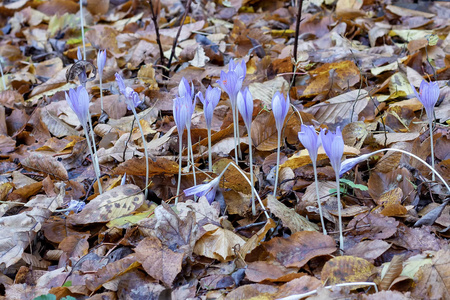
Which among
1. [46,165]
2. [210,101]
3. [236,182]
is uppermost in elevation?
[210,101]

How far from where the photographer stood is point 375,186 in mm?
1832

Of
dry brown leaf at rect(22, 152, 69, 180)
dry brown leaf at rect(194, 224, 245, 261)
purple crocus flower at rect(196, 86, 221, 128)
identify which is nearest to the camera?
dry brown leaf at rect(194, 224, 245, 261)

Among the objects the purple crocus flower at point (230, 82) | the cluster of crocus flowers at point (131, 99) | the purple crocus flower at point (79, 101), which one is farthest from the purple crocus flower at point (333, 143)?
the purple crocus flower at point (79, 101)

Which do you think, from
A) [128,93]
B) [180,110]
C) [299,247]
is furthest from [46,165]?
[299,247]

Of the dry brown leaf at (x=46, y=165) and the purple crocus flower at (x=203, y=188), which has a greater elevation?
the purple crocus flower at (x=203, y=188)

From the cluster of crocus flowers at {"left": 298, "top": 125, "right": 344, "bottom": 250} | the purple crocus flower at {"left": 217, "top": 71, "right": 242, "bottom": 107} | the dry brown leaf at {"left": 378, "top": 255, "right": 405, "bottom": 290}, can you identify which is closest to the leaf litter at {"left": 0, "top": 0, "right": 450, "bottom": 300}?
the dry brown leaf at {"left": 378, "top": 255, "right": 405, "bottom": 290}

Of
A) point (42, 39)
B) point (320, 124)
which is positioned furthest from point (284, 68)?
point (42, 39)

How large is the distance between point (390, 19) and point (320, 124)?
2080mm

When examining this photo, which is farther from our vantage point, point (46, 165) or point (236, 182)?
point (46, 165)

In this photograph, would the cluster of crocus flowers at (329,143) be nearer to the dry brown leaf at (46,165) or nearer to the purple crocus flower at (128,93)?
the purple crocus flower at (128,93)

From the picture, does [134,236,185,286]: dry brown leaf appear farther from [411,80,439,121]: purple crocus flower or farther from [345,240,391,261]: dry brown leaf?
[411,80,439,121]: purple crocus flower

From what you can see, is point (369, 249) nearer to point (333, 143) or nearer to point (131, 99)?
point (333, 143)

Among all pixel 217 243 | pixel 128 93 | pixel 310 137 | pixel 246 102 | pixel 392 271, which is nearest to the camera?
pixel 392 271

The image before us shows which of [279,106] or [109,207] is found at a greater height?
[279,106]
